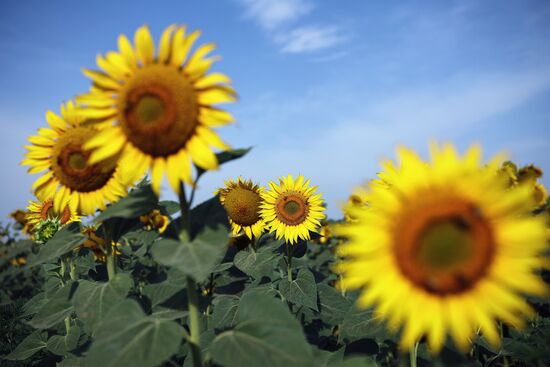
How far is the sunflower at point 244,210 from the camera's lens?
5.50m

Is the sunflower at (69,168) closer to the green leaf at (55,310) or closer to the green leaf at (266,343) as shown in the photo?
the green leaf at (55,310)

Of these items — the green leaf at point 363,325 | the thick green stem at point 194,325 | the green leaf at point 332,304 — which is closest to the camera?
the thick green stem at point 194,325

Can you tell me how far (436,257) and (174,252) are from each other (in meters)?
1.31

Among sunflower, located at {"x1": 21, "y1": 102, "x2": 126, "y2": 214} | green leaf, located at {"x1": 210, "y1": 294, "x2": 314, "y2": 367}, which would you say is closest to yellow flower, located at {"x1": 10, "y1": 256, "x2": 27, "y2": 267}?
sunflower, located at {"x1": 21, "y1": 102, "x2": 126, "y2": 214}

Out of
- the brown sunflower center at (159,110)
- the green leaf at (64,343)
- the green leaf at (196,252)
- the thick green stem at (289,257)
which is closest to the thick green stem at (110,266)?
the green leaf at (196,252)

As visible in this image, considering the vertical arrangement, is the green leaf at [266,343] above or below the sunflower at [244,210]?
below

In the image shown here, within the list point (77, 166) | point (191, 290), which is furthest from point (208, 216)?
point (77, 166)

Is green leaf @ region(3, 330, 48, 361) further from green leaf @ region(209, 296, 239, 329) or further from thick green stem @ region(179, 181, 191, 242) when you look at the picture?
thick green stem @ region(179, 181, 191, 242)

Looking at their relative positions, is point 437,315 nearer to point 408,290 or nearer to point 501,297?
point 408,290

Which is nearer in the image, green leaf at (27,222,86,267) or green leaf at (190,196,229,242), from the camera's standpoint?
green leaf at (190,196,229,242)

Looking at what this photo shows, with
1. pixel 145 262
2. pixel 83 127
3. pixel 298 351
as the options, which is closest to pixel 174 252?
pixel 298 351

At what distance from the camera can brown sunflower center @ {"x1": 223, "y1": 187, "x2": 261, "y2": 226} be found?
18.0 ft

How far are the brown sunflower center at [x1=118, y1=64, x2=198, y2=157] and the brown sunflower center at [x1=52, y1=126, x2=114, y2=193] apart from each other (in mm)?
541

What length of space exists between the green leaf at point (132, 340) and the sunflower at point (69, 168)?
2.59ft
